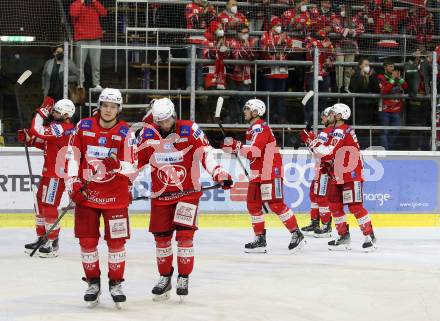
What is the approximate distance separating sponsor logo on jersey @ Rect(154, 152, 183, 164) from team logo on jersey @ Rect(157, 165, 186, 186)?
4cm

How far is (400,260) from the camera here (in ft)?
34.5

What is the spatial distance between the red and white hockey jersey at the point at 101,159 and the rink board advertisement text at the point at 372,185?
21.1ft

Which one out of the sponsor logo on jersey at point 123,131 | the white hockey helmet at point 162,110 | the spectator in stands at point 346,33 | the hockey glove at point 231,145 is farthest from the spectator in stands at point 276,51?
the sponsor logo on jersey at point 123,131

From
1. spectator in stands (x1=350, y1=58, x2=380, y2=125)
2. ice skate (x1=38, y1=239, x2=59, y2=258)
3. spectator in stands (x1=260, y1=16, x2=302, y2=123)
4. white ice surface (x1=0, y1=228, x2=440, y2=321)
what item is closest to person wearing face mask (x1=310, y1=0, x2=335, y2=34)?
spectator in stands (x1=260, y1=16, x2=302, y2=123)

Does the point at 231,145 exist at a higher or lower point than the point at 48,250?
higher

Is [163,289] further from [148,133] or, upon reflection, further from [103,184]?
[148,133]

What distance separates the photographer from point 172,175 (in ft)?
25.1

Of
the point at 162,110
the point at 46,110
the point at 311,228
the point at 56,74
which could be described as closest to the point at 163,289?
the point at 162,110

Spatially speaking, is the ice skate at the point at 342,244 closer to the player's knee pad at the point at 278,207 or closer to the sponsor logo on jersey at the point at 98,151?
the player's knee pad at the point at 278,207

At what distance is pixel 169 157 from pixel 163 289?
1.05 metres

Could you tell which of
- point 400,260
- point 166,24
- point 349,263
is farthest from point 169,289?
point 166,24

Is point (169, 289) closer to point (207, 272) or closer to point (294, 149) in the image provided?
point (207, 272)

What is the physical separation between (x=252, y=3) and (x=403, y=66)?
109 inches

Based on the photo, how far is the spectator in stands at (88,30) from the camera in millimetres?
14581
